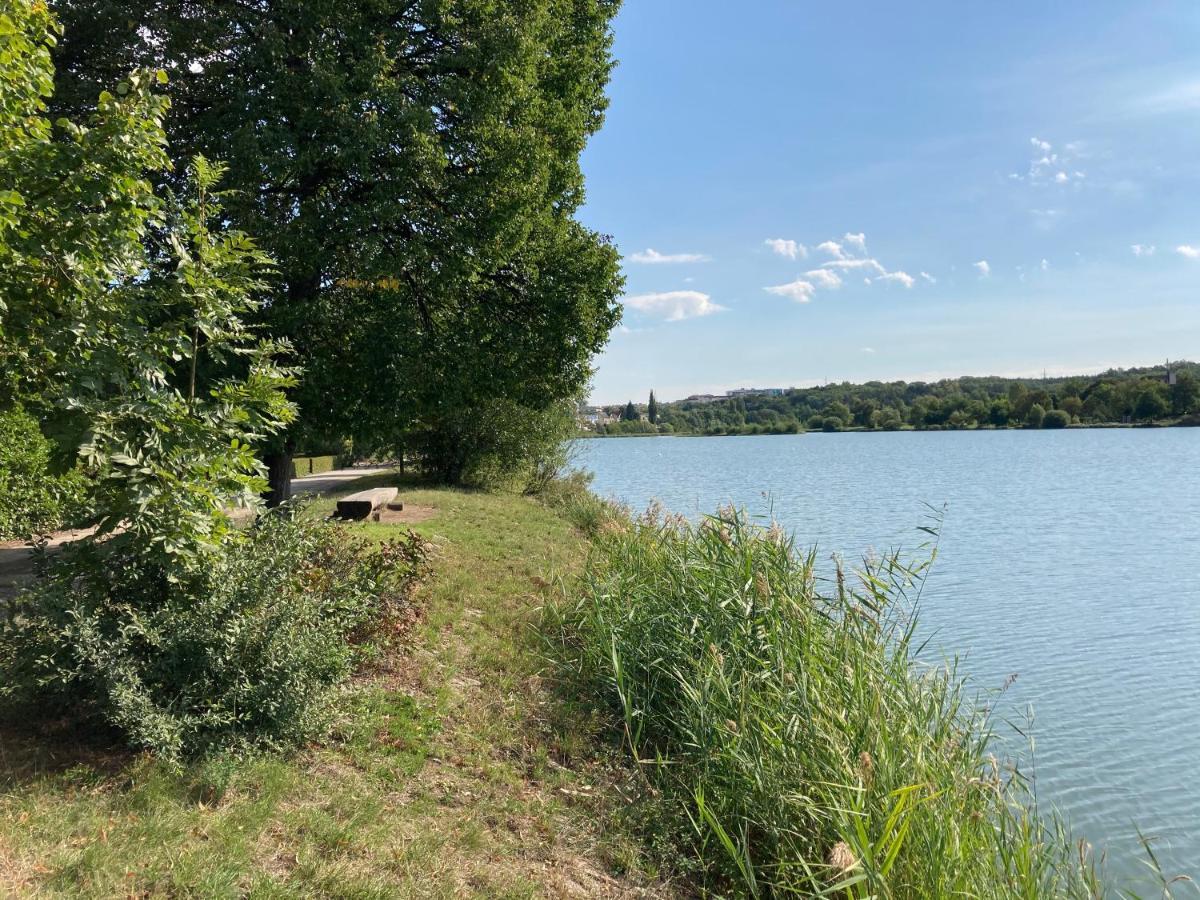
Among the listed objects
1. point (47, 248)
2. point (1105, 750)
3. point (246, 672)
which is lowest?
point (1105, 750)

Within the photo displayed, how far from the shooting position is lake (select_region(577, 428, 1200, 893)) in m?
6.97

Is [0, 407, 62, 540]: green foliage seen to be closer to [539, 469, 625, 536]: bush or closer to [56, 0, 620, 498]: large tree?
[56, 0, 620, 498]: large tree

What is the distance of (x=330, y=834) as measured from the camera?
4.05 metres

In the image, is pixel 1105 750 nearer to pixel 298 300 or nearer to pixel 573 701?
pixel 573 701

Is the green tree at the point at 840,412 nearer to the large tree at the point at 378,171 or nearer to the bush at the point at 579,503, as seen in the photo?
the bush at the point at 579,503

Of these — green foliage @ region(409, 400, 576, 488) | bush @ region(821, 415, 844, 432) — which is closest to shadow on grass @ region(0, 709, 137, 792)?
green foliage @ region(409, 400, 576, 488)

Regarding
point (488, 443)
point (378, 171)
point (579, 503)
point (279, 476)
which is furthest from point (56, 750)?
point (488, 443)

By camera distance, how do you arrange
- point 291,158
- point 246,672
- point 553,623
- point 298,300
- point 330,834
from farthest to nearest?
1. point 298,300
2. point 291,158
3. point 553,623
4. point 246,672
5. point 330,834

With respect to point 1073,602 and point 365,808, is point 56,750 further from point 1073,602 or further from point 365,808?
point 1073,602

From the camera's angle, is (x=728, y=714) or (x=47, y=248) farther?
(x=728, y=714)

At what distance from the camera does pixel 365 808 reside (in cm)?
440

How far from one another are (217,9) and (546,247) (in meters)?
5.66

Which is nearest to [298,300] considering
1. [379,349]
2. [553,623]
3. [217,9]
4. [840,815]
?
[379,349]

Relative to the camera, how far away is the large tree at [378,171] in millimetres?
9828
